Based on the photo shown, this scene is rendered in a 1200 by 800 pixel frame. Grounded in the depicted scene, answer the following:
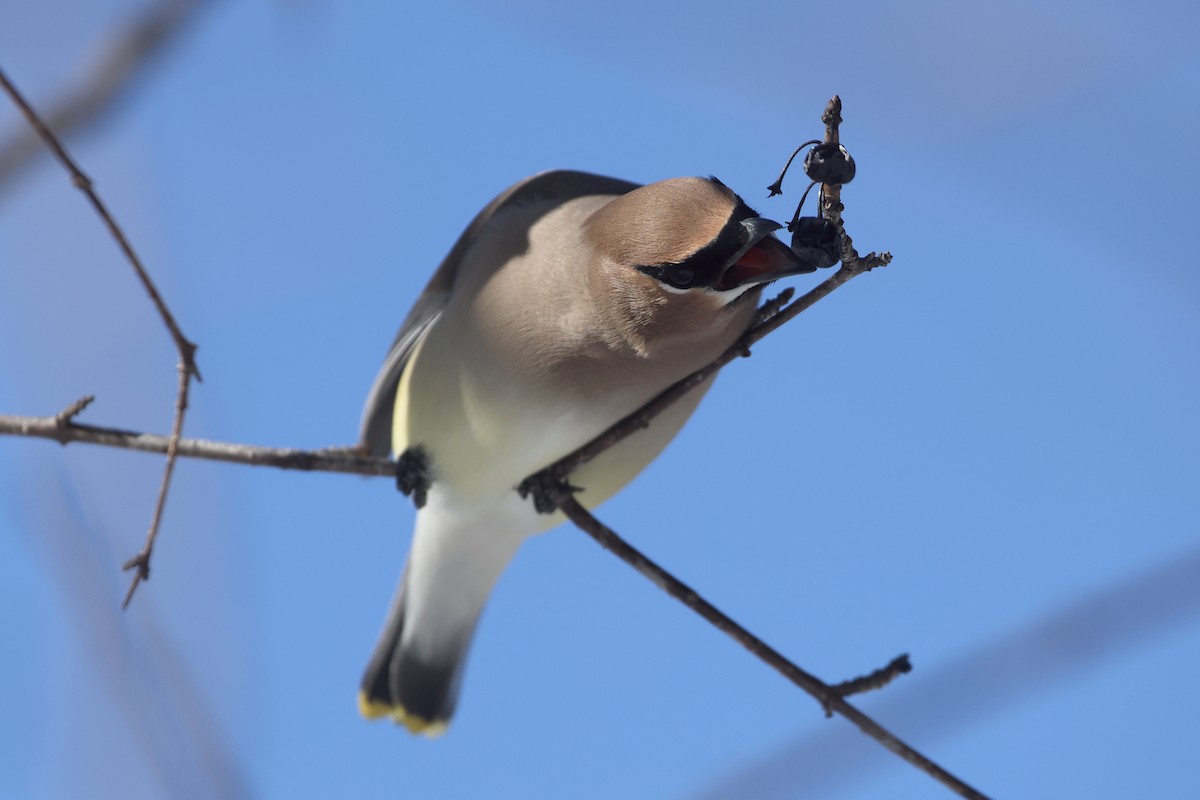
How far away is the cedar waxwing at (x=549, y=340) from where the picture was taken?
10.5ft

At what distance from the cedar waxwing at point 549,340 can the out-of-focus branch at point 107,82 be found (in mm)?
1153

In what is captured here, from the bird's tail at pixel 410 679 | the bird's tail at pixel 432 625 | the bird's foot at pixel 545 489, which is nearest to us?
the bird's foot at pixel 545 489

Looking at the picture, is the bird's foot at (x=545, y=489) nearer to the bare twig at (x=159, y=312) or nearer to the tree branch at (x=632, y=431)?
the tree branch at (x=632, y=431)

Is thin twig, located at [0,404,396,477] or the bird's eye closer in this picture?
thin twig, located at [0,404,396,477]

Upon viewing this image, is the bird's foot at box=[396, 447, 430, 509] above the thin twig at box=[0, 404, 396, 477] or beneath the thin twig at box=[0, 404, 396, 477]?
above

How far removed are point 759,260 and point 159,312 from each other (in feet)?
4.26

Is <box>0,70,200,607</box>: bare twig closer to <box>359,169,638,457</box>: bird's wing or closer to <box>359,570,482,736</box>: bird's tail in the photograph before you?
<box>359,169,638,457</box>: bird's wing

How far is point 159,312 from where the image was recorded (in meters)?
2.35

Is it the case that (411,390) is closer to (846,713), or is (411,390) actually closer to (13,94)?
(846,713)

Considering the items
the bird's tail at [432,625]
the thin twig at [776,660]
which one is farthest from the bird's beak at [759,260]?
the bird's tail at [432,625]

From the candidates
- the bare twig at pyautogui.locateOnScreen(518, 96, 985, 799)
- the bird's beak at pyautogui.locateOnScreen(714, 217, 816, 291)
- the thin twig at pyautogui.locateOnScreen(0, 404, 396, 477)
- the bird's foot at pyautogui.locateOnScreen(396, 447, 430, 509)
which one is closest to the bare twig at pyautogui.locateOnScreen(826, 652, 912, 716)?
the bare twig at pyautogui.locateOnScreen(518, 96, 985, 799)

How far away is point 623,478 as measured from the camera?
3896 mm

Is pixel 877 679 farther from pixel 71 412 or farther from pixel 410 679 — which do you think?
pixel 410 679

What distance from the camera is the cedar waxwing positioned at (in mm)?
3197
